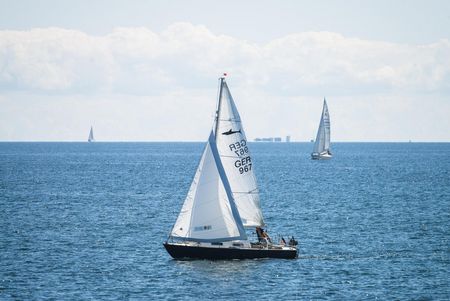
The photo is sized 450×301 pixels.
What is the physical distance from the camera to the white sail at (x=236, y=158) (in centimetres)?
6388

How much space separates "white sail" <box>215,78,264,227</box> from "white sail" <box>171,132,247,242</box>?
39.5 inches

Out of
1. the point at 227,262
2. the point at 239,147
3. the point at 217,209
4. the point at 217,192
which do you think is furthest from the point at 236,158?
the point at 227,262

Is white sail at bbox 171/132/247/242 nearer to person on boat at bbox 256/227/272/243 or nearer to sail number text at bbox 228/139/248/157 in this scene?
sail number text at bbox 228/139/248/157

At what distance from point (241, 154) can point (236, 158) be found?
511 millimetres

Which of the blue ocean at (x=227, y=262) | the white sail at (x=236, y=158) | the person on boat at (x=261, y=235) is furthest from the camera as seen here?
the person on boat at (x=261, y=235)

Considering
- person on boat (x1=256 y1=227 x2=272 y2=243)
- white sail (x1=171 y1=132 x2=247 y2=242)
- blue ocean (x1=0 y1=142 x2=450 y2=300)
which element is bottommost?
blue ocean (x1=0 y1=142 x2=450 y2=300)

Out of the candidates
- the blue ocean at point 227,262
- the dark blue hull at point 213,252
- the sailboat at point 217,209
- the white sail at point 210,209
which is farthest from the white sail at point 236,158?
the blue ocean at point 227,262

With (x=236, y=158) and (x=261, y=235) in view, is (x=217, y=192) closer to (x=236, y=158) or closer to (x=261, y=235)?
(x=236, y=158)

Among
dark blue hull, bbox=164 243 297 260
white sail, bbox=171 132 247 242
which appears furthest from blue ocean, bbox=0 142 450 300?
white sail, bbox=171 132 247 242

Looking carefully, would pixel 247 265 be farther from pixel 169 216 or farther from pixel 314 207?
pixel 314 207

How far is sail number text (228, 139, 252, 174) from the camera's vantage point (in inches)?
2559

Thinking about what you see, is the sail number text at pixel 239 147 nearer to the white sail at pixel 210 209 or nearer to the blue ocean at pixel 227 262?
the white sail at pixel 210 209

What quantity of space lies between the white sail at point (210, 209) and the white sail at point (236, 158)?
3.29ft

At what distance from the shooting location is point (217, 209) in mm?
64250
